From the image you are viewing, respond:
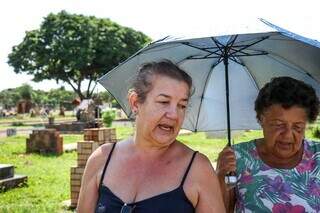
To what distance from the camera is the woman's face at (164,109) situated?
223 cm

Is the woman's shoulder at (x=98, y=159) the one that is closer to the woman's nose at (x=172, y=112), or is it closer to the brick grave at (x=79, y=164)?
the woman's nose at (x=172, y=112)

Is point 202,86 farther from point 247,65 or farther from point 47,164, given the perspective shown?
point 47,164

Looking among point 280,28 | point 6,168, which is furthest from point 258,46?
point 6,168

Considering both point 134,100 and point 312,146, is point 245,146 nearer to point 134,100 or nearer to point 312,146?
point 312,146

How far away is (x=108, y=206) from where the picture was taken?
223 centimetres

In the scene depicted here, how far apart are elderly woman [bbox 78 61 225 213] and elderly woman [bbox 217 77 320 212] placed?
0.46 metres

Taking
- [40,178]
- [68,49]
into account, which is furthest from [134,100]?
[68,49]

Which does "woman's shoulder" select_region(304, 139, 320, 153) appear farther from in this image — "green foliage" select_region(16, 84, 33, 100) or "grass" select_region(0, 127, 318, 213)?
"green foliage" select_region(16, 84, 33, 100)

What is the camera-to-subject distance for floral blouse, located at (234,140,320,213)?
2541 mm

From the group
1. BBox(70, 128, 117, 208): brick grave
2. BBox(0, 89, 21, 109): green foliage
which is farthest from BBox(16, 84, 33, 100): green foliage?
BBox(70, 128, 117, 208): brick grave

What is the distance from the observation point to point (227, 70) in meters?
3.33

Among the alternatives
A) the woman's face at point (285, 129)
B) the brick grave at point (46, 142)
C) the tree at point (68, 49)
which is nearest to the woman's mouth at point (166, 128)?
the woman's face at point (285, 129)

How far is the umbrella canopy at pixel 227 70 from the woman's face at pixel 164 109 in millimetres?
611

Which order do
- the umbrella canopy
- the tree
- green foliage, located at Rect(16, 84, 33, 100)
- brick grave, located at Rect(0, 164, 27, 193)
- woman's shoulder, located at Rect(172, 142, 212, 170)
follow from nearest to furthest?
woman's shoulder, located at Rect(172, 142, 212, 170) → the umbrella canopy → brick grave, located at Rect(0, 164, 27, 193) → the tree → green foliage, located at Rect(16, 84, 33, 100)
